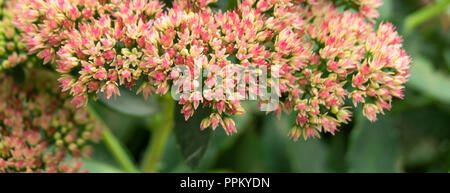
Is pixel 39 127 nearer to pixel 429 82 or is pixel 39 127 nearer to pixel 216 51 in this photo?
pixel 216 51

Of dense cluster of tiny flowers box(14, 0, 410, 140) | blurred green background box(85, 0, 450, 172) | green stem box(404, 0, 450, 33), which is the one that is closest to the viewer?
dense cluster of tiny flowers box(14, 0, 410, 140)

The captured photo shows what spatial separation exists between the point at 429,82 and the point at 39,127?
124 centimetres

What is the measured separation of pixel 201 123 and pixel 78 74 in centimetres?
28

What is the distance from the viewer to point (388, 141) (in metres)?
1.50

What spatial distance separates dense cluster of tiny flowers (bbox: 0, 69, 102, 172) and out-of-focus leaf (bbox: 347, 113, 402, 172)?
29.4 inches

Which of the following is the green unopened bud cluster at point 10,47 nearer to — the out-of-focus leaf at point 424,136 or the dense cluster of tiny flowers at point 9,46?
the dense cluster of tiny flowers at point 9,46

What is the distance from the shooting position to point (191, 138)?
1113 millimetres

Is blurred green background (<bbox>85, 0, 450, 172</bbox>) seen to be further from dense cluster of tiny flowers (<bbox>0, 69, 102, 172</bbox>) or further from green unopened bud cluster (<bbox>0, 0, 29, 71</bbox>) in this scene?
green unopened bud cluster (<bbox>0, 0, 29, 71</bbox>)

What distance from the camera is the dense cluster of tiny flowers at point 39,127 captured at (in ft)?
3.76

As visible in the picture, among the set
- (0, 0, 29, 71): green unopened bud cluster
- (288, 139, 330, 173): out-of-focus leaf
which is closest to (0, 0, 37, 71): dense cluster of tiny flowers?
(0, 0, 29, 71): green unopened bud cluster

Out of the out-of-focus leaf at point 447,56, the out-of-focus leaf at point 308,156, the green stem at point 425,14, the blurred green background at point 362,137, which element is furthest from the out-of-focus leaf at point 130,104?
the out-of-focus leaf at point 447,56

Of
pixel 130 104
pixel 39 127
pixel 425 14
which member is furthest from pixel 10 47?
pixel 425 14

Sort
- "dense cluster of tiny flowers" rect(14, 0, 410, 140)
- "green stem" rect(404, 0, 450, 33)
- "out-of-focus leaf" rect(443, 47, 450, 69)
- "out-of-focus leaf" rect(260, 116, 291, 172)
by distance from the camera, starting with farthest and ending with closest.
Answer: "out-of-focus leaf" rect(443, 47, 450, 69)
"out-of-focus leaf" rect(260, 116, 291, 172)
"green stem" rect(404, 0, 450, 33)
"dense cluster of tiny flowers" rect(14, 0, 410, 140)

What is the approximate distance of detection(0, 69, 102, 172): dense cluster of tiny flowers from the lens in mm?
1146
